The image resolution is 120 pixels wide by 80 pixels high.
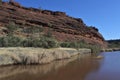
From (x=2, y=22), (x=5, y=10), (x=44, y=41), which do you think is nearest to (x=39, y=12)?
(x=5, y=10)

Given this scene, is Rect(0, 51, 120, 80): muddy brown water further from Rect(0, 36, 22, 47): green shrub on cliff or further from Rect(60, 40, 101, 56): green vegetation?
Rect(60, 40, 101, 56): green vegetation

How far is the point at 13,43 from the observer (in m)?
35.8

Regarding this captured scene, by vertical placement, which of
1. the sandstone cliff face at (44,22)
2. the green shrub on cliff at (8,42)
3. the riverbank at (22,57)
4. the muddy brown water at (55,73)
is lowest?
the muddy brown water at (55,73)

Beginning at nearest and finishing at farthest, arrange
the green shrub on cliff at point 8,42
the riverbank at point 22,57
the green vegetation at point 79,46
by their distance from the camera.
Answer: the riverbank at point 22,57
the green shrub on cliff at point 8,42
the green vegetation at point 79,46

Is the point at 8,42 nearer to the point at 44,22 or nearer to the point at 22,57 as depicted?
the point at 22,57

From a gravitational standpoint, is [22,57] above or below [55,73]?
above

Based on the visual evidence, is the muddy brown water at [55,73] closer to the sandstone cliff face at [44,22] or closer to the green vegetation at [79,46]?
the green vegetation at [79,46]

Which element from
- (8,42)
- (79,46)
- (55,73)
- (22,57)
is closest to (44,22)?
(79,46)

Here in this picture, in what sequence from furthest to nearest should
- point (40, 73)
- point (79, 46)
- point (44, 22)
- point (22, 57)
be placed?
point (44, 22), point (79, 46), point (22, 57), point (40, 73)

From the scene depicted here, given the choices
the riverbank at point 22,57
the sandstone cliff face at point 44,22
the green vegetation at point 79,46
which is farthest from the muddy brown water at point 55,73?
the sandstone cliff face at point 44,22

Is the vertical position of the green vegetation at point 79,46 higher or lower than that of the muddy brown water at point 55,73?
higher

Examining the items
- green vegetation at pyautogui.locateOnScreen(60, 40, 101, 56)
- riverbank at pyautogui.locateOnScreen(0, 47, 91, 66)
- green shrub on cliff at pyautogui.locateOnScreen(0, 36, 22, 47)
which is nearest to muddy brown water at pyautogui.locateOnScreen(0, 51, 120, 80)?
riverbank at pyautogui.locateOnScreen(0, 47, 91, 66)

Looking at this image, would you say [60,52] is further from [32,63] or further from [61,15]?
[61,15]

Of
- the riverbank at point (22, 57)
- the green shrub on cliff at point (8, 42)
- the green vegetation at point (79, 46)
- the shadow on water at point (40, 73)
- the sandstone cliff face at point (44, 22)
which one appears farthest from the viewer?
the sandstone cliff face at point (44, 22)
